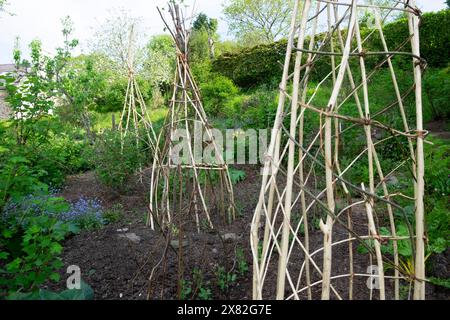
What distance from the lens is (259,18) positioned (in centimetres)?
2588

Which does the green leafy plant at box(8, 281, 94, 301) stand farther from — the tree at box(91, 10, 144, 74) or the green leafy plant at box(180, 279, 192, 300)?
the tree at box(91, 10, 144, 74)

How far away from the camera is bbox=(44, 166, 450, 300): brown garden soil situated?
2.42 meters

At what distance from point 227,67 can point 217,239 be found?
12.2 m

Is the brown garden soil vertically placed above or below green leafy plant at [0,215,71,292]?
below

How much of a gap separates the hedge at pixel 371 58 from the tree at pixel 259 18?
11.5m

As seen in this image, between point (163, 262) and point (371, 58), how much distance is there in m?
9.49

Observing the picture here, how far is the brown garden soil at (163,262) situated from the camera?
242 cm

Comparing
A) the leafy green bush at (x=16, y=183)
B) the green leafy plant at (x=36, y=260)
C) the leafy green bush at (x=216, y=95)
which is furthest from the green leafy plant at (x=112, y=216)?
the leafy green bush at (x=216, y=95)

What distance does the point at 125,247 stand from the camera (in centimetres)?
308

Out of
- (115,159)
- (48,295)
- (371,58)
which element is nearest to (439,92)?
(371,58)

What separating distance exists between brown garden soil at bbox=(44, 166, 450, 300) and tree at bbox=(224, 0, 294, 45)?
76.4 feet

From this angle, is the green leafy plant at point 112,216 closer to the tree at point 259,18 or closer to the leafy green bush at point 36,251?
the leafy green bush at point 36,251

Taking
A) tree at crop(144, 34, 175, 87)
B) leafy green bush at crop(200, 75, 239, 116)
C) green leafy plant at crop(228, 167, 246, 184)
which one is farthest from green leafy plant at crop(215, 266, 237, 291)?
tree at crop(144, 34, 175, 87)

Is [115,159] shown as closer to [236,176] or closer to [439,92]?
[236,176]
